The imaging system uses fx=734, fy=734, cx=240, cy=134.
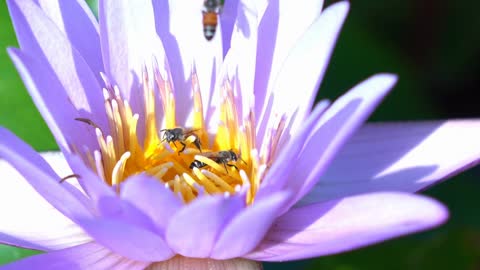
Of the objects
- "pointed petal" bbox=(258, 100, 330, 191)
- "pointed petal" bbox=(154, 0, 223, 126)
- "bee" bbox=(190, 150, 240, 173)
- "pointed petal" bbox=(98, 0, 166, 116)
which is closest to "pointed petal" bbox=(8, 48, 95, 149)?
"pointed petal" bbox=(98, 0, 166, 116)

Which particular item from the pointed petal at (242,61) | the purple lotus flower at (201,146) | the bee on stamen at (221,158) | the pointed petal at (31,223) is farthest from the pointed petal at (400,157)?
the pointed petal at (31,223)

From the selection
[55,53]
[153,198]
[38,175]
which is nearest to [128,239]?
[153,198]

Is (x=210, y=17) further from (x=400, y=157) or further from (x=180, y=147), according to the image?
(x=400, y=157)

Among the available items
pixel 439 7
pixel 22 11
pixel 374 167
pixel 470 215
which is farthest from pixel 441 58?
pixel 22 11

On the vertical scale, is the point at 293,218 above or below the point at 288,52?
below

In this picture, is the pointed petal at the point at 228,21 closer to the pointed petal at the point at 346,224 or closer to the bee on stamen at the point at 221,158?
the bee on stamen at the point at 221,158

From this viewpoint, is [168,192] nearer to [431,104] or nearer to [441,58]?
[431,104]
